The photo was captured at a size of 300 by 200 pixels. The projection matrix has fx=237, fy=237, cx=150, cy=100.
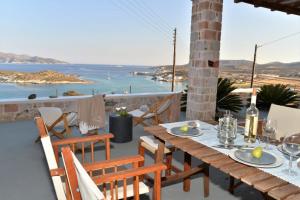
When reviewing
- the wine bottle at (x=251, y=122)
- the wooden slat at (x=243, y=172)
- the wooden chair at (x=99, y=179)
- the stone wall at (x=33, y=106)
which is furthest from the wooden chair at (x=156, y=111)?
the wooden slat at (x=243, y=172)

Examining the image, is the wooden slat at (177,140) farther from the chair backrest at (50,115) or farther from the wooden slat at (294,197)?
the chair backrest at (50,115)

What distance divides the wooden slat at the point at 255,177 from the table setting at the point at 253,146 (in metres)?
0.05

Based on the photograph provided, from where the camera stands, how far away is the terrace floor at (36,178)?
91.8 inches

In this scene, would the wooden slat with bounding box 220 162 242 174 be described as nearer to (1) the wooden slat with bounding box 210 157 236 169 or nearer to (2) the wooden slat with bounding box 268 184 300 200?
(1) the wooden slat with bounding box 210 157 236 169

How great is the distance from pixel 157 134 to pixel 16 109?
4.08m

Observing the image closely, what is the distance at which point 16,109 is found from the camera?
4.91m

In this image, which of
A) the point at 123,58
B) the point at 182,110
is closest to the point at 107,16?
the point at 123,58

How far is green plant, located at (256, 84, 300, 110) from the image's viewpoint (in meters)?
6.83

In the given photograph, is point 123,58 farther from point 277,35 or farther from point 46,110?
point 46,110

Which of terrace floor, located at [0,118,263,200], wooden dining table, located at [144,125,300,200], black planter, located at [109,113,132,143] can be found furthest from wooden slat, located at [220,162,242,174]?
black planter, located at [109,113,132,143]

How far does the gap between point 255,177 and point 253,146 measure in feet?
1.63

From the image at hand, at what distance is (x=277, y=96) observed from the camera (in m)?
6.83

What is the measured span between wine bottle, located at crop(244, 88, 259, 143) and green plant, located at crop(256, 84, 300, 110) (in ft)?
19.1

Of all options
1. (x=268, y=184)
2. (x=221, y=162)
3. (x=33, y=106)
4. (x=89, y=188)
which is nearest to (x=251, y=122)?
(x=221, y=162)
